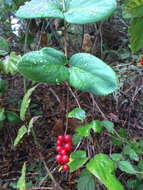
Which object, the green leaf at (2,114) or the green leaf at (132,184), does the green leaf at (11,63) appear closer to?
the green leaf at (2,114)

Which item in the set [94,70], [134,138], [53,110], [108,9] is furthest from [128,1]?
[53,110]

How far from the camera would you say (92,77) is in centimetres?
64

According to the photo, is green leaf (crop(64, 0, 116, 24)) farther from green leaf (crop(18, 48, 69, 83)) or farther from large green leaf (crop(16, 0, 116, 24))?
green leaf (crop(18, 48, 69, 83))

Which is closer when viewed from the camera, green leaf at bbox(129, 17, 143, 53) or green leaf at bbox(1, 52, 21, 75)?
green leaf at bbox(129, 17, 143, 53)

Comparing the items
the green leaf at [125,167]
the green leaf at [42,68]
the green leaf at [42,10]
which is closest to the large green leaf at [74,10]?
the green leaf at [42,10]

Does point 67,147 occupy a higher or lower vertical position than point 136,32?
lower

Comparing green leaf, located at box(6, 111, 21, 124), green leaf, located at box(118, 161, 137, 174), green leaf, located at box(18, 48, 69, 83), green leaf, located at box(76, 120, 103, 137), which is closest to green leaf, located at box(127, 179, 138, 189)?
green leaf, located at box(118, 161, 137, 174)

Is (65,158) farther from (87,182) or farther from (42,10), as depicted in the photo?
(42,10)

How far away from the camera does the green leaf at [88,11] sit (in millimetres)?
673

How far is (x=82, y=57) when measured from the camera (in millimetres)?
689

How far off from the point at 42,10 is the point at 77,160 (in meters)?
0.40

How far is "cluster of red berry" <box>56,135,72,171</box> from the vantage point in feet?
2.99

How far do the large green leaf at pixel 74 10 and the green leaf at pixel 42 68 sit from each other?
0.10 meters

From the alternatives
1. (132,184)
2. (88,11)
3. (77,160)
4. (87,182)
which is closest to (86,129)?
(77,160)
